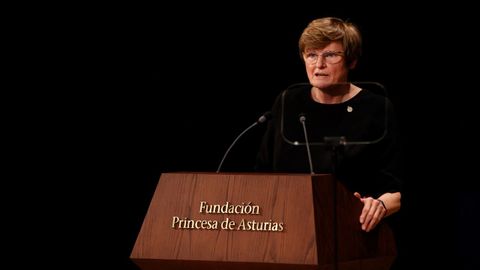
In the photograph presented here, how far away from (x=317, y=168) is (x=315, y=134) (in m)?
0.15

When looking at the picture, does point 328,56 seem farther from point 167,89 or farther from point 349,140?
point 167,89

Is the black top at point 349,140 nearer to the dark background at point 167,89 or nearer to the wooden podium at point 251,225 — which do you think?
the wooden podium at point 251,225

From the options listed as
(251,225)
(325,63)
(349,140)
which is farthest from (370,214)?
(325,63)

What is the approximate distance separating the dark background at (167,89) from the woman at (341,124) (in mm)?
923

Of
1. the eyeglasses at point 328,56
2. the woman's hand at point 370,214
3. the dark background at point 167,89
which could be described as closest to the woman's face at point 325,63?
the eyeglasses at point 328,56

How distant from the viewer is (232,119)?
4.37 m

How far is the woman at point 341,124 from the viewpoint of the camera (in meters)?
3.00

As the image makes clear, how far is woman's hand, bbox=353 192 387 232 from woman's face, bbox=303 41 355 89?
568 mm

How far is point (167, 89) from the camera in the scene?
4.43m

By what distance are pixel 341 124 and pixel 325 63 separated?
9.5 inches

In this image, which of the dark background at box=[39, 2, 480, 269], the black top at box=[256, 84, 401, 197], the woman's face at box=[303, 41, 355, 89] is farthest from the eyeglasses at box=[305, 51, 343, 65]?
the dark background at box=[39, 2, 480, 269]

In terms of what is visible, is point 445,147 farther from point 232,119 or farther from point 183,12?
point 183,12

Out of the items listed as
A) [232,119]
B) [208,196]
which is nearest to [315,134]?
[208,196]

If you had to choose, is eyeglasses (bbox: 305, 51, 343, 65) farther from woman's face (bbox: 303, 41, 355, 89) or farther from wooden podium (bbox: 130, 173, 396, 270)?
wooden podium (bbox: 130, 173, 396, 270)
